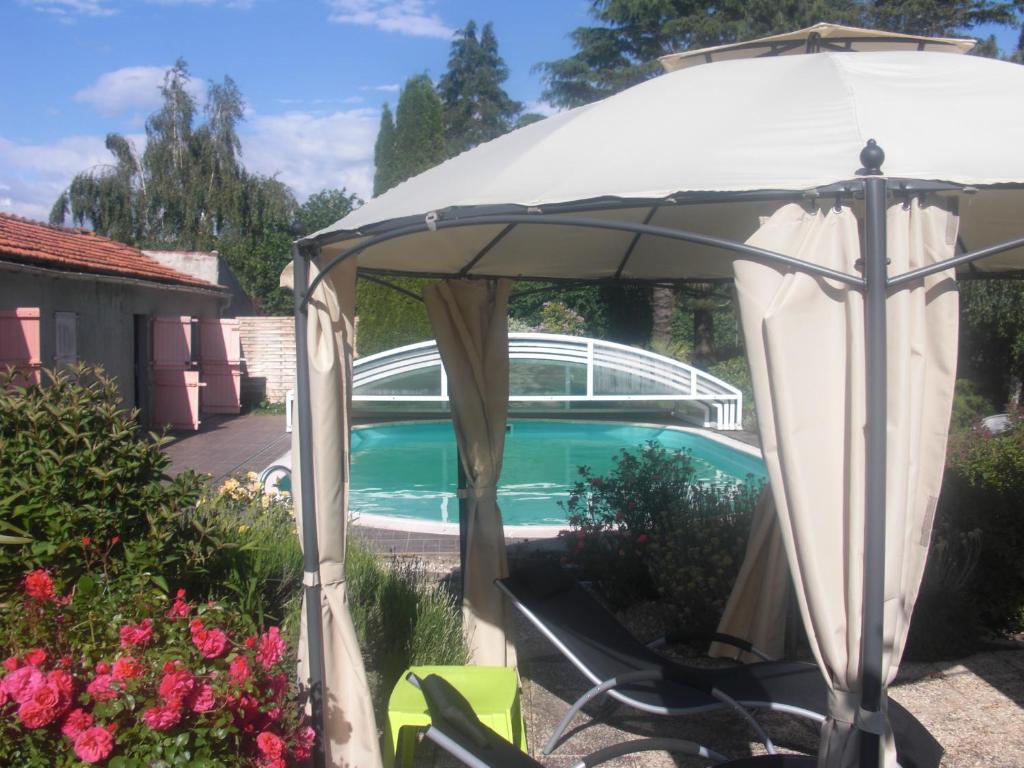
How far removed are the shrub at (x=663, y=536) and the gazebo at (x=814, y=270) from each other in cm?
235

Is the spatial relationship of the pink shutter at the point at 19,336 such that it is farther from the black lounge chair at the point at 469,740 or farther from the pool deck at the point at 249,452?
the black lounge chair at the point at 469,740

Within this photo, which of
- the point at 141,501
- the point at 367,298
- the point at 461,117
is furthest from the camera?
the point at 461,117

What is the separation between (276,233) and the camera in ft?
87.6

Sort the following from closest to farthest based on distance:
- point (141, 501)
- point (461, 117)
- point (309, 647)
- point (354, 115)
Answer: point (309, 647) → point (141, 501) → point (461, 117) → point (354, 115)

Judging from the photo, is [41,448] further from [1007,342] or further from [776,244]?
[1007,342]

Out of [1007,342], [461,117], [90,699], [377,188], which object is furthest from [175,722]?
[461,117]

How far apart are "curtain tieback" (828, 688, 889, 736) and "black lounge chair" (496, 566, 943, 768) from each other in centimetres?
106

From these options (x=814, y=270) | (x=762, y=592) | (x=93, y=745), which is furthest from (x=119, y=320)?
(x=814, y=270)

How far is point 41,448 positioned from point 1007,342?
50.0ft

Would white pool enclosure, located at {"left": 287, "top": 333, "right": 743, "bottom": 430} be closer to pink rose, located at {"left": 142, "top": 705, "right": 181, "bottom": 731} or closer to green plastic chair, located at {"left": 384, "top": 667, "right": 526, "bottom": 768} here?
green plastic chair, located at {"left": 384, "top": 667, "right": 526, "bottom": 768}

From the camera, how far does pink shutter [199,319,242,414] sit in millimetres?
17797

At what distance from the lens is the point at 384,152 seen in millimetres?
30766

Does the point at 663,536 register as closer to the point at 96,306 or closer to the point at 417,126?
the point at 96,306

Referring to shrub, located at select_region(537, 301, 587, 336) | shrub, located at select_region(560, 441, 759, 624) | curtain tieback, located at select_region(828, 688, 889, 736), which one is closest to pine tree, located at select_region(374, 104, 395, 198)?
shrub, located at select_region(537, 301, 587, 336)
